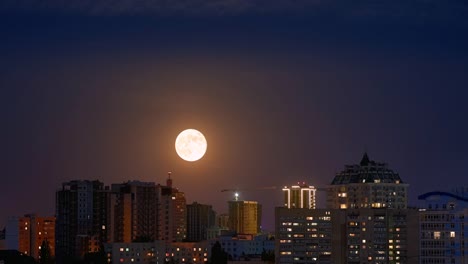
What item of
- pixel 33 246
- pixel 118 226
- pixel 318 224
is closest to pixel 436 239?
pixel 318 224

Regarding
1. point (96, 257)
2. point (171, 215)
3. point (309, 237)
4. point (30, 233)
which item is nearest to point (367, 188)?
point (171, 215)

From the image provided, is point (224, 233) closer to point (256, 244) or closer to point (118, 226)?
point (256, 244)

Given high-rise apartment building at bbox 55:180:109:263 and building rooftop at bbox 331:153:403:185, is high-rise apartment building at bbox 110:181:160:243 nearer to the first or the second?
high-rise apartment building at bbox 55:180:109:263

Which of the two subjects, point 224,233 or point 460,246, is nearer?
point 460,246

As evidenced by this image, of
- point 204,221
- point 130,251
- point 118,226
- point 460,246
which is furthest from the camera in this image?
point 204,221

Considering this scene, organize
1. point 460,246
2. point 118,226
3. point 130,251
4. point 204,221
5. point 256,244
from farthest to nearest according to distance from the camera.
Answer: point 204,221
point 256,244
point 118,226
point 130,251
point 460,246

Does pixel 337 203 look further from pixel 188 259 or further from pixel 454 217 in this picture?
pixel 454 217

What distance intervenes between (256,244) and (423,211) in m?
13.2

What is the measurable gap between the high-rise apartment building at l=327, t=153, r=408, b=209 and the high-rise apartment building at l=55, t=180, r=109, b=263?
8.73 meters

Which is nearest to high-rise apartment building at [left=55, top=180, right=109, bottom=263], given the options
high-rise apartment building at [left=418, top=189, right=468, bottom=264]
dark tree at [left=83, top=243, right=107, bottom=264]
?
dark tree at [left=83, top=243, right=107, bottom=264]

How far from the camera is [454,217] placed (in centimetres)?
3691

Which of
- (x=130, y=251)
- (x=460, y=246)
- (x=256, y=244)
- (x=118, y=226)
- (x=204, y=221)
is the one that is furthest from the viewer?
(x=204, y=221)

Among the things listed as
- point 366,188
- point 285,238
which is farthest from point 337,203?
point 285,238

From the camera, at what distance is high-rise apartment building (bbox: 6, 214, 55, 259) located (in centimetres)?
4909
